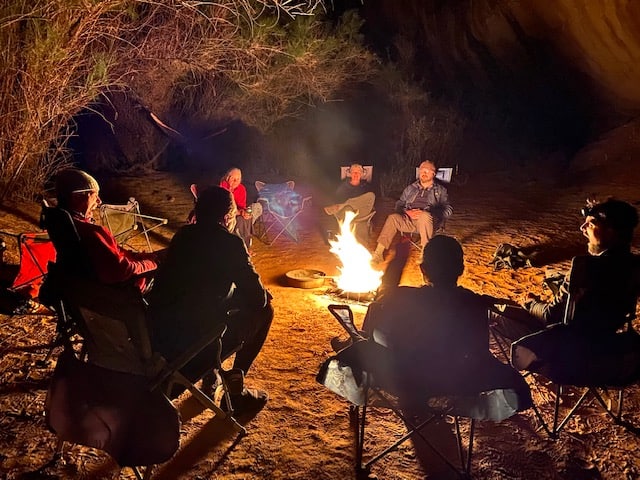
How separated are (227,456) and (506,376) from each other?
146cm

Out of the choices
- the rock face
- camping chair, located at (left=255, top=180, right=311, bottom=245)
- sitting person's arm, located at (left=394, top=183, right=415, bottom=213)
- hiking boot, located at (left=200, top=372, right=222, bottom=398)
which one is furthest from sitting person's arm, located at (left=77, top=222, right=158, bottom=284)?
the rock face

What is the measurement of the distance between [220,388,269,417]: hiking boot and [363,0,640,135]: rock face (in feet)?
36.8

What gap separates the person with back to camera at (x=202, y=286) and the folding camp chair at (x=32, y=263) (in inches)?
89.9

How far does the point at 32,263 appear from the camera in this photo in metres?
4.34

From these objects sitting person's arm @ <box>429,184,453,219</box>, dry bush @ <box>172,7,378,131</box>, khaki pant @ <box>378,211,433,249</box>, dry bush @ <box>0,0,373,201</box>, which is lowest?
khaki pant @ <box>378,211,433,249</box>

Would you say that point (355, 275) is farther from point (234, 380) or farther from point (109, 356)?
point (109, 356)

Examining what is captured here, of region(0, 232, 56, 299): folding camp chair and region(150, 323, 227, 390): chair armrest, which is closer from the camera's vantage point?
region(150, 323, 227, 390): chair armrest

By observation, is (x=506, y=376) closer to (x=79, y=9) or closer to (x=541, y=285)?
(x=541, y=285)

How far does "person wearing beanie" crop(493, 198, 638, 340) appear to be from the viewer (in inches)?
104

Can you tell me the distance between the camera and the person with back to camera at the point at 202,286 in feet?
8.34

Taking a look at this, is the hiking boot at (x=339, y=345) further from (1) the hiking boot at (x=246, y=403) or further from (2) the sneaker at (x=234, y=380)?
(2) the sneaker at (x=234, y=380)

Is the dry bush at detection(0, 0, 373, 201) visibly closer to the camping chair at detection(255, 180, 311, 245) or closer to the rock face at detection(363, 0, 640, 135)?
the camping chair at detection(255, 180, 311, 245)

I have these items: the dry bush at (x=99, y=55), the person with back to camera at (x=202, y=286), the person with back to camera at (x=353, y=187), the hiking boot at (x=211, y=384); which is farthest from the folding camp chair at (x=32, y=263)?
the person with back to camera at (x=353, y=187)

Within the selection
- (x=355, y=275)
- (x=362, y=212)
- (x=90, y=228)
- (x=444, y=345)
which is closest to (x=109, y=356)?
(x=90, y=228)
